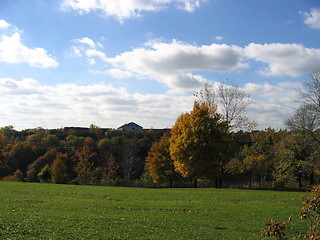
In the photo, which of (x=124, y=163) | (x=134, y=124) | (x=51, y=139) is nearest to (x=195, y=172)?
(x=124, y=163)

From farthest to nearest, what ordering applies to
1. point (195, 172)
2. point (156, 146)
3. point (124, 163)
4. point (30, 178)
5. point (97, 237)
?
point (124, 163)
point (30, 178)
point (156, 146)
point (195, 172)
point (97, 237)

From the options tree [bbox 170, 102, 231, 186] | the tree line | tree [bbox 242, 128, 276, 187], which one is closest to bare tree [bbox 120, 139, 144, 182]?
the tree line

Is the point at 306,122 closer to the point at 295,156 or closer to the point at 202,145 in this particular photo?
the point at 295,156

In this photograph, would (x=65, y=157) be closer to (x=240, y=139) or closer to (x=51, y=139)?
(x=51, y=139)

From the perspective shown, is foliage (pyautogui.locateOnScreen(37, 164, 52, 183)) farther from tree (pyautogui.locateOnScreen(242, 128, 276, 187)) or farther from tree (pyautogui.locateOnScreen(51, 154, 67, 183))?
tree (pyautogui.locateOnScreen(242, 128, 276, 187))

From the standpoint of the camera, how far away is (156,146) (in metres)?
54.7

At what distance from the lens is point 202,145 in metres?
39.3

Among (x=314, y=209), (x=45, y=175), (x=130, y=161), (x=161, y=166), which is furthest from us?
(x=130, y=161)

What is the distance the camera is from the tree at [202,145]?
3941 centimetres

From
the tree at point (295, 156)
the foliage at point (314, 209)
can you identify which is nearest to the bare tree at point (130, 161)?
the tree at point (295, 156)

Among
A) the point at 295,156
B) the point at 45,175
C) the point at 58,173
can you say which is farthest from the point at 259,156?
the point at 58,173

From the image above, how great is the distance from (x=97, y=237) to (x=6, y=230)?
3.49 metres

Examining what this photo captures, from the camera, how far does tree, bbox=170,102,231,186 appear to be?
39.4 meters

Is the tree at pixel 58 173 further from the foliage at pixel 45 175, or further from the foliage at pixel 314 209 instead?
the foliage at pixel 314 209
